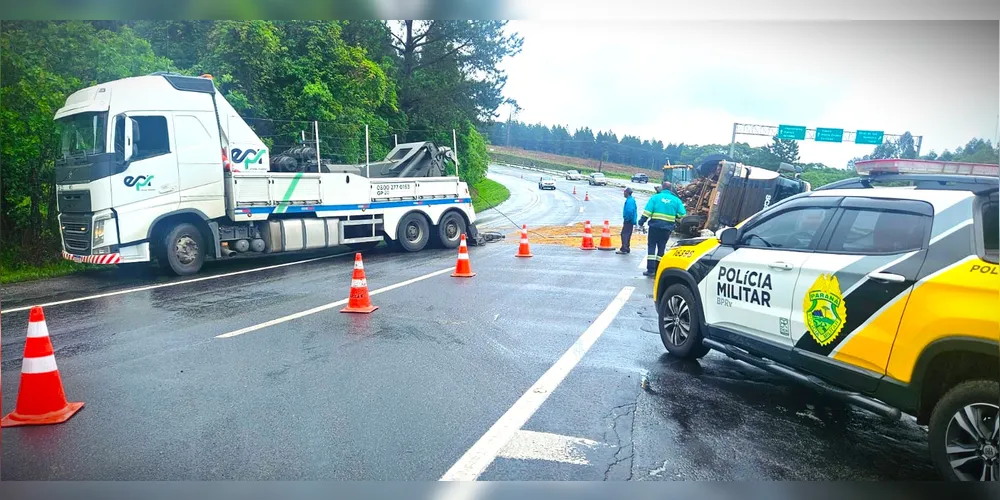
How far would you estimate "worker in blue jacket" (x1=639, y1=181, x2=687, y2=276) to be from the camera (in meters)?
10.4

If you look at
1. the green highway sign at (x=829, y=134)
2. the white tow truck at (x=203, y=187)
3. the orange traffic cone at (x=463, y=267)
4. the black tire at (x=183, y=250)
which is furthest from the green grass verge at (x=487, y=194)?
the green highway sign at (x=829, y=134)

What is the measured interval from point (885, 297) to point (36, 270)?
33.3ft

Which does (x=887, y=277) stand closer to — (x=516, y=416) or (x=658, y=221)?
(x=516, y=416)

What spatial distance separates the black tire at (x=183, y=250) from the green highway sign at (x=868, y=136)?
9.84 meters

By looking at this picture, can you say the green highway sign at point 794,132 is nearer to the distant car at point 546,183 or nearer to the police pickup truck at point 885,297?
the police pickup truck at point 885,297

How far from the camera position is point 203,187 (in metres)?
11.1

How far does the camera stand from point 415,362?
598cm

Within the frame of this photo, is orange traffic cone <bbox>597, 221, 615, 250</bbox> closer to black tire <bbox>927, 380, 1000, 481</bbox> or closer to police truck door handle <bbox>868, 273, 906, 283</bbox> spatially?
police truck door handle <bbox>868, 273, 906, 283</bbox>

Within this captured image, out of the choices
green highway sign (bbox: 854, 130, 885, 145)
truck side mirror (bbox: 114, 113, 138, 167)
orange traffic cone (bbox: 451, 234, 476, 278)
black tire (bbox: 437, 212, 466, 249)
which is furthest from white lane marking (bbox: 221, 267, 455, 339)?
green highway sign (bbox: 854, 130, 885, 145)

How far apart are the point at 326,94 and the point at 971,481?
11.2 m

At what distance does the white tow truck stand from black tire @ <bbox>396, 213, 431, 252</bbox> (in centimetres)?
2
